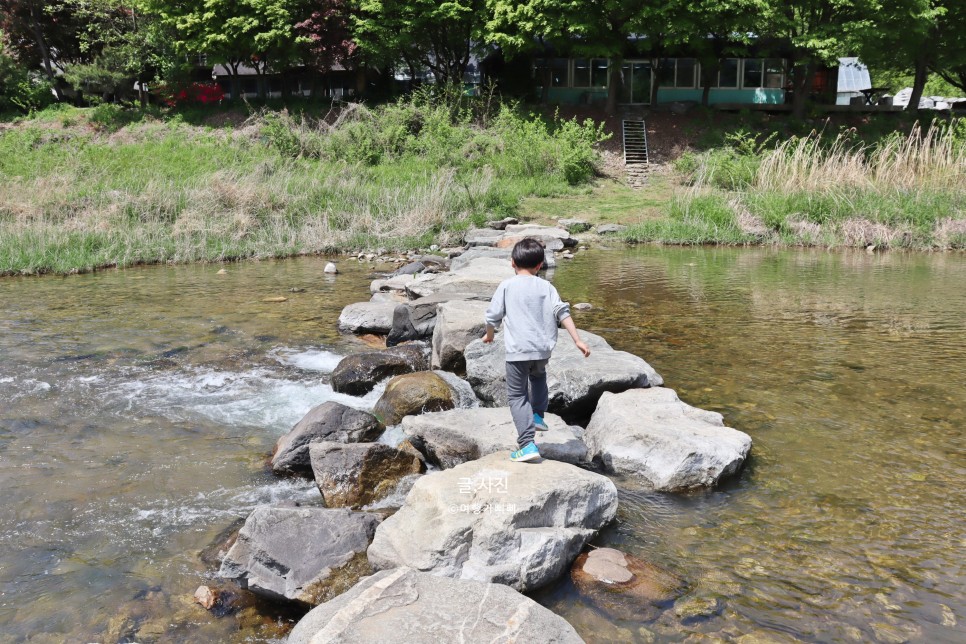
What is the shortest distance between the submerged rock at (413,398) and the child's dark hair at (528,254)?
2.09 m

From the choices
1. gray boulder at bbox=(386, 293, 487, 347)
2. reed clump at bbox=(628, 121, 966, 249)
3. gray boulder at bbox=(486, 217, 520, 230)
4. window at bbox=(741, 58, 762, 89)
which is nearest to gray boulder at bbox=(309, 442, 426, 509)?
gray boulder at bbox=(386, 293, 487, 347)

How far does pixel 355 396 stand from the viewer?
782 cm

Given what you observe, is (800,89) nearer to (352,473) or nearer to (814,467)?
(814,467)

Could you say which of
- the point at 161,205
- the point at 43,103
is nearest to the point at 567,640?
the point at 161,205

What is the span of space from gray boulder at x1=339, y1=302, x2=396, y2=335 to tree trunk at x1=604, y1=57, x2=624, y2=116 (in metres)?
25.8

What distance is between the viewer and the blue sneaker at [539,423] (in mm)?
5738

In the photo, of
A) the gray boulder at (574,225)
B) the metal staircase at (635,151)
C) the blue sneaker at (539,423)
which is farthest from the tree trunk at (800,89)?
the blue sneaker at (539,423)

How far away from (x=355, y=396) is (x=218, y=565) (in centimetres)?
323

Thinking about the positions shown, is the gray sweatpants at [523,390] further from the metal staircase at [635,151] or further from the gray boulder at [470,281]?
the metal staircase at [635,151]

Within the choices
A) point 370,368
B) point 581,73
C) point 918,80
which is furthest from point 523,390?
point 581,73

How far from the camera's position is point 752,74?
37625mm

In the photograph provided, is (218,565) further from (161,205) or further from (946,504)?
(161,205)

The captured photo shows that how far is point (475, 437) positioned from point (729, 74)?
36.6 m

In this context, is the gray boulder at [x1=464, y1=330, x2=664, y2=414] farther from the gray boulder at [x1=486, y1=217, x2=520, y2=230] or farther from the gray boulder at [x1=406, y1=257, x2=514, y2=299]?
the gray boulder at [x1=486, y1=217, x2=520, y2=230]
